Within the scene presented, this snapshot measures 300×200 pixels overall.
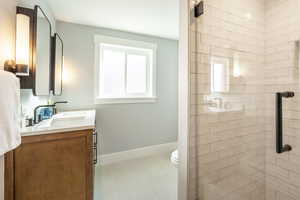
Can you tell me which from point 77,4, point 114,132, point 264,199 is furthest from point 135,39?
point 264,199

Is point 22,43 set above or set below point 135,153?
above

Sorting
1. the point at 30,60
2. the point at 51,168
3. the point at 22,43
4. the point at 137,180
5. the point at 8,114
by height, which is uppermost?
the point at 22,43

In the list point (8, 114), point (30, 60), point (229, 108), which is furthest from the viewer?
point (30, 60)

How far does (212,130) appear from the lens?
1117 millimetres

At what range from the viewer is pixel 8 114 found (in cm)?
95

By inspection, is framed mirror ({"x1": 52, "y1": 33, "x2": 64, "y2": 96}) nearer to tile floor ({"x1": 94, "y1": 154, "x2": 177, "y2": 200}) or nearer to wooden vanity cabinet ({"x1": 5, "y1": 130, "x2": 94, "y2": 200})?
wooden vanity cabinet ({"x1": 5, "y1": 130, "x2": 94, "y2": 200})

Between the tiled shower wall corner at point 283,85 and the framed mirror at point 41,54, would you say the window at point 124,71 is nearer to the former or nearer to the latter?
the framed mirror at point 41,54

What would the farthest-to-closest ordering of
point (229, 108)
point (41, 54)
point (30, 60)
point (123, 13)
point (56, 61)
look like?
point (123, 13) < point (56, 61) < point (41, 54) < point (30, 60) < point (229, 108)

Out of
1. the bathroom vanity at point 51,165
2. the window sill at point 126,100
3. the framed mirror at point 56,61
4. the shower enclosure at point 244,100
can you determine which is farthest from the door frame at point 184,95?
the window sill at point 126,100

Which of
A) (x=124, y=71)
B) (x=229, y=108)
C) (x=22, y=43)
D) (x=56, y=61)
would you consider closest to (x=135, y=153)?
(x=124, y=71)

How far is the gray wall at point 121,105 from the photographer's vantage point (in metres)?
2.48

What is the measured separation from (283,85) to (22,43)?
2.21m

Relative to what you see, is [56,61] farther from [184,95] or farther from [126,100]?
A: [184,95]

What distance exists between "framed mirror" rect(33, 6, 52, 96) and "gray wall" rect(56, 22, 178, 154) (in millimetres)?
668
